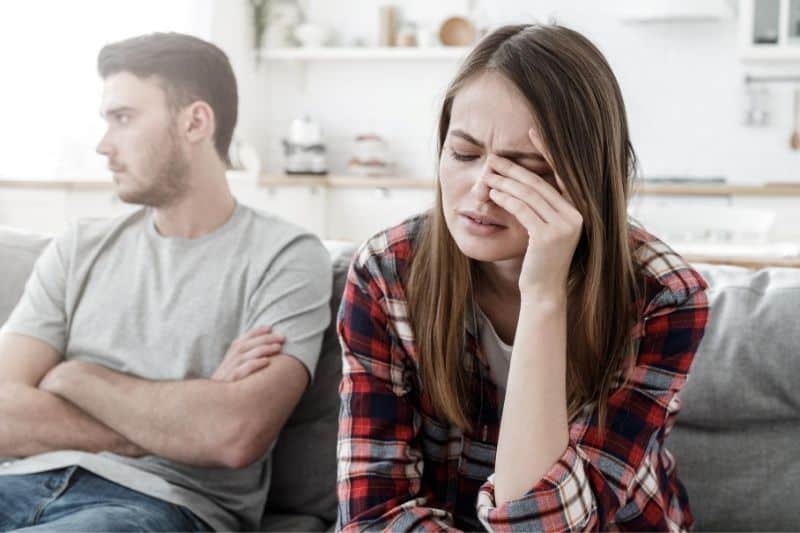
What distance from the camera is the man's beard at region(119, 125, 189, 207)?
5.54 ft

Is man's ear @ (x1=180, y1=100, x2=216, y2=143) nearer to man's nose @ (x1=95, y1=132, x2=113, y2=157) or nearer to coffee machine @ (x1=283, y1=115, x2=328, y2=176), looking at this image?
man's nose @ (x1=95, y1=132, x2=113, y2=157)

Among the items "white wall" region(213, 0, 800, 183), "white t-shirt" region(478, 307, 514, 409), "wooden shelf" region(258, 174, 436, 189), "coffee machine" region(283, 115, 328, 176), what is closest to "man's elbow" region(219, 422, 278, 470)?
"white t-shirt" region(478, 307, 514, 409)

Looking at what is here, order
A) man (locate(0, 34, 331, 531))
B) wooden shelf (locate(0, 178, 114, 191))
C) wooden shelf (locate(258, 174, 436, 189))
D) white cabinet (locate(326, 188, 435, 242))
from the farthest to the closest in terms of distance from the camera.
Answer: white cabinet (locate(326, 188, 435, 242)), wooden shelf (locate(258, 174, 436, 189)), wooden shelf (locate(0, 178, 114, 191)), man (locate(0, 34, 331, 531))

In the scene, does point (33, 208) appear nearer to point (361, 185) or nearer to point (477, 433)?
point (361, 185)

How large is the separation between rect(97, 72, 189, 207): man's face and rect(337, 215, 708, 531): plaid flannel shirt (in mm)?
518

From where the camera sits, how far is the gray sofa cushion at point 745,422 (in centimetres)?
147

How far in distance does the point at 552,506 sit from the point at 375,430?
0.84ft

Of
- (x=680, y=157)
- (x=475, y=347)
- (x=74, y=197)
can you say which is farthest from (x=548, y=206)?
(x=680, y=157)

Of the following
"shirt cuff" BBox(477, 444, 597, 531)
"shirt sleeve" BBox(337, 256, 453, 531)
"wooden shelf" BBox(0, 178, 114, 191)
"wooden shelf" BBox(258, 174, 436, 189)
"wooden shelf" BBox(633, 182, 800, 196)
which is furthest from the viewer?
"wooden shelf" BBox(258, 174, 436, 189)

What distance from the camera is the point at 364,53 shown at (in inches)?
215

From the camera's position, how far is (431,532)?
1.20 m

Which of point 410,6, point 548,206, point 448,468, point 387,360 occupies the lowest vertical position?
point 448,468

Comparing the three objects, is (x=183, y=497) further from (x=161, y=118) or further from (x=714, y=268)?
(x=714, y=268)

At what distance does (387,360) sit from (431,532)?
0.76 ft
